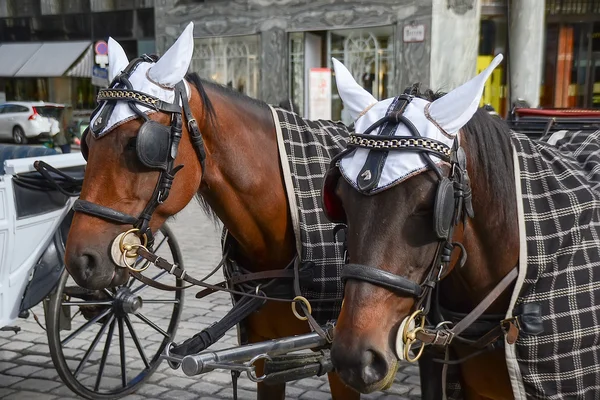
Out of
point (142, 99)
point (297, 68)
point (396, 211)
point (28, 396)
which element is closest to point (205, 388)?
point (28, 396)

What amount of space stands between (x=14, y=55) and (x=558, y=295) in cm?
2189

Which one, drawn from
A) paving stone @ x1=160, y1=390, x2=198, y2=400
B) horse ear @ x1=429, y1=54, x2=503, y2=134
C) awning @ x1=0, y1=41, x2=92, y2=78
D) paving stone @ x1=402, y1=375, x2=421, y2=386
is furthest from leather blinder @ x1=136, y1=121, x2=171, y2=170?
awning @ x1=0, y1=41, x2=92, y2=78

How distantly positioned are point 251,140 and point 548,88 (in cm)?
1256

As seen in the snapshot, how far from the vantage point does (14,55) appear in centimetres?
2078

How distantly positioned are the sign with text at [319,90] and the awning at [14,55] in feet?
41.1

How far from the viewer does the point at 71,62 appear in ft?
63.9

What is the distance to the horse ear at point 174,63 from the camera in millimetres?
2516

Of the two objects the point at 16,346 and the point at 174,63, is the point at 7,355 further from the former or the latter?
the point at 174,63

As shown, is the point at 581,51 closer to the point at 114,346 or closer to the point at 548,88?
the point at 548,88

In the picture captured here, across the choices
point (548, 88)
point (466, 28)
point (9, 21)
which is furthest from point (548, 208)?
point (9, 21)

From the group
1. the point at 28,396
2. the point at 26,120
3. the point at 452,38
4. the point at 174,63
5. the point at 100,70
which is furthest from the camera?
the point at 26,120

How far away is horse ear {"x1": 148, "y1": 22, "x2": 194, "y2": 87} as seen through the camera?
2516mm

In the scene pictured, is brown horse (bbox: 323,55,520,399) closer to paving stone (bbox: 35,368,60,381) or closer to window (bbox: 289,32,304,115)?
paving stone (bbox: 35,368,60,381)

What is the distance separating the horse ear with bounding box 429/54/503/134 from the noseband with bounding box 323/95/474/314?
0.23 feet
